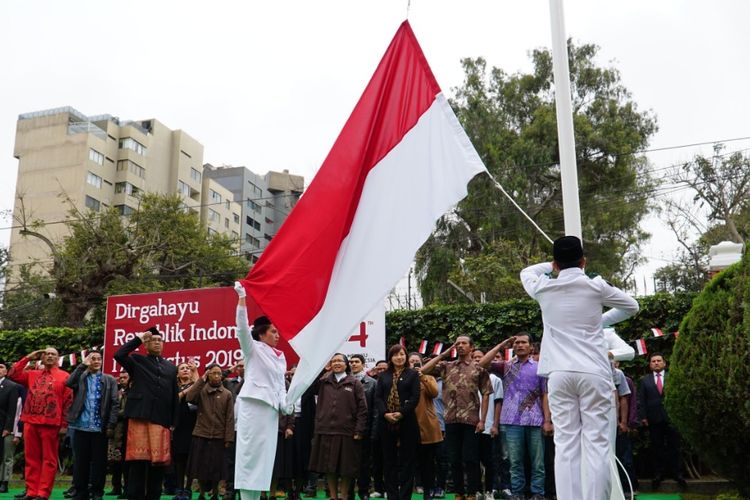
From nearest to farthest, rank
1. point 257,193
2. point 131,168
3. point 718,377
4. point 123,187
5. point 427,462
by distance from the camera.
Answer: point 718,377 → point 427,462 → point 123,187 → point 131,168 → point 257,193

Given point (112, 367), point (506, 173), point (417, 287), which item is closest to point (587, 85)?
point (506, 173)

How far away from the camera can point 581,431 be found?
17.9 ft

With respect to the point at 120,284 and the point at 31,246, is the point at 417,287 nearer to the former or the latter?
the point at 120,284

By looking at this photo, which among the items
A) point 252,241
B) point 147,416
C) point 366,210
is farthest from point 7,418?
point 252,241

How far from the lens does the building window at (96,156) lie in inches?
2606

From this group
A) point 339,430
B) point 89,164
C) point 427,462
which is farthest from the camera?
point 89,164

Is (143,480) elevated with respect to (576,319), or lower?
lower

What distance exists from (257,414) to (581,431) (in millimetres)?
2954

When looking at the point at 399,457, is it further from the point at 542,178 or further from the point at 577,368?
the point at 542,178

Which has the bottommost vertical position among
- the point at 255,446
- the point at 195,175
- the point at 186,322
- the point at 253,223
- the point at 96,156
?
the point at 255,446

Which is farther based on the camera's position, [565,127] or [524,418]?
[524,418]

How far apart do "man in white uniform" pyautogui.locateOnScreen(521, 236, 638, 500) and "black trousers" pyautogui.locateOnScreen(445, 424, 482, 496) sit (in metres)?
3.80

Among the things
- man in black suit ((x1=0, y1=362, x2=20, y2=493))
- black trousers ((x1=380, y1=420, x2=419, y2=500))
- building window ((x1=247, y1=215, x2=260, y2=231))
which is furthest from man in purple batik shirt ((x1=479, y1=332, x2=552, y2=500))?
building window ((x1=247, y1=215, x2=260, y2=231))

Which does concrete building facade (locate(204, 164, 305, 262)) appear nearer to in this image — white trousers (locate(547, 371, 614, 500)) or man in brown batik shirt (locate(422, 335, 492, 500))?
man in brown batik shirt (locate(422, 335, 492, 500))
